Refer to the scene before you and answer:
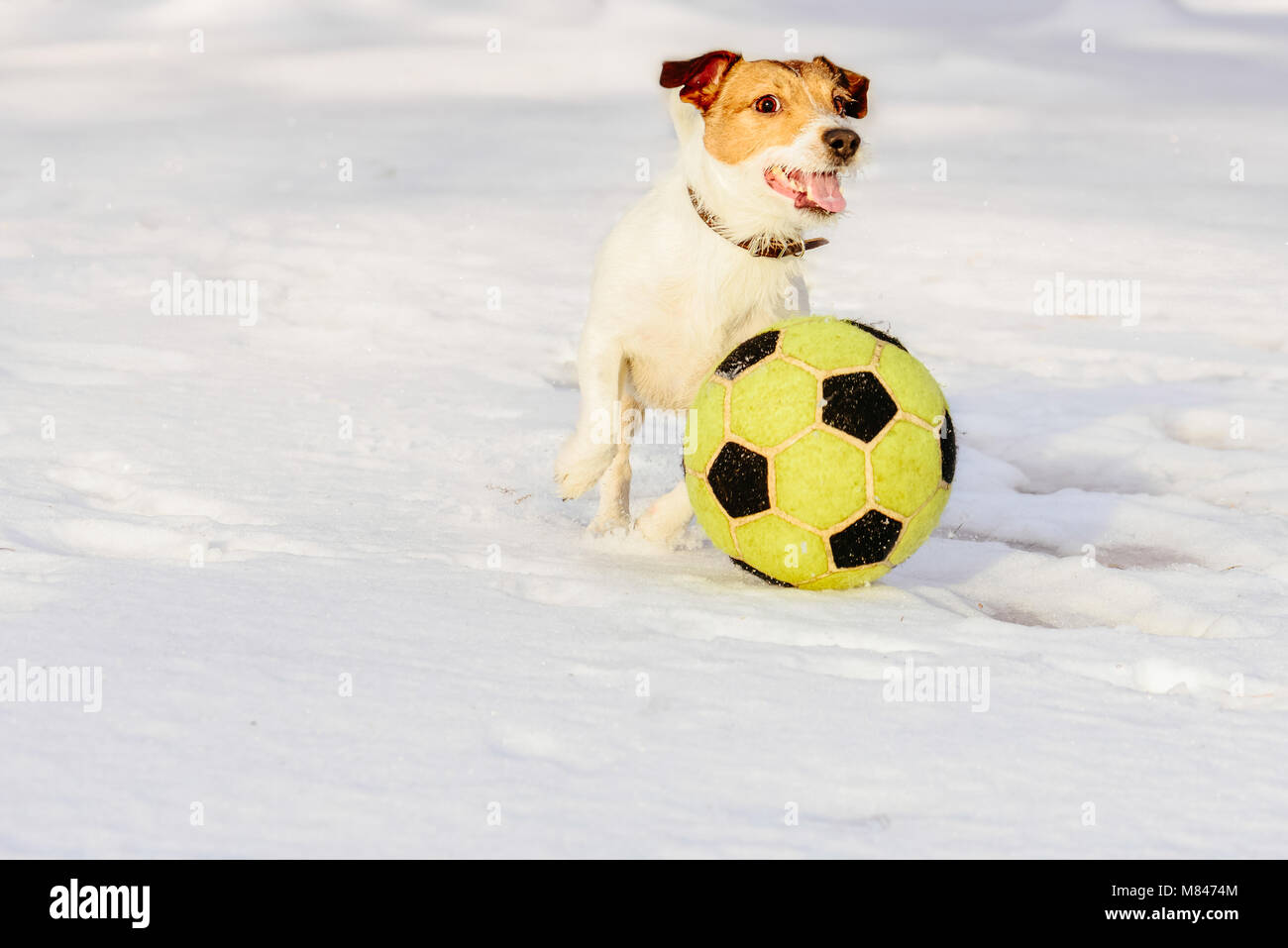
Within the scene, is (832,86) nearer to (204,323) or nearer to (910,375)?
(910,375)

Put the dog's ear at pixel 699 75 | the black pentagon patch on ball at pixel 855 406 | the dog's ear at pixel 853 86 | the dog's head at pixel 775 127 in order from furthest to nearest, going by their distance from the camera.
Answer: the dog's ear at pixel 853 86, the dog's ear at pixel 699 75, the dog's head at pixel 775 127, the black pentagon patch on ball at pixel 855 406

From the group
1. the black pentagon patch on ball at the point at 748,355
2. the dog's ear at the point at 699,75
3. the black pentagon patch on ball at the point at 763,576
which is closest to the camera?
the black pentagon patch on ball at the point at 748,355

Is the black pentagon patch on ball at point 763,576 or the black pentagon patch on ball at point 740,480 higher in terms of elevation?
the black pentagon patch on ball at point 740,480

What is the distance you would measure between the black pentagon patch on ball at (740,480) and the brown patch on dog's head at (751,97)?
1.03 meters

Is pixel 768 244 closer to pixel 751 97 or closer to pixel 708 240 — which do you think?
pixel 708 240

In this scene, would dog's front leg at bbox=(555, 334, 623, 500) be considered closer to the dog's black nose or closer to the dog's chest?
the dog's chest

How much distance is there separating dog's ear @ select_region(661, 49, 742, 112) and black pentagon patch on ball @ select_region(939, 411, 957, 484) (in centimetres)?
131

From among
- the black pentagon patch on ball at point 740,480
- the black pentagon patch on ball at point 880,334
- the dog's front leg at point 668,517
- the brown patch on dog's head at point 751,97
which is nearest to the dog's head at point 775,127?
the brown patch on dog's head at point 751,97

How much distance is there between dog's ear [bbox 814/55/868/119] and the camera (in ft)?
15.5

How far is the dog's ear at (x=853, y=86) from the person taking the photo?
4727mm

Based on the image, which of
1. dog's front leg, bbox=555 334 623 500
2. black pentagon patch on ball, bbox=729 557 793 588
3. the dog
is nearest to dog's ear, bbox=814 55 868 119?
the dog

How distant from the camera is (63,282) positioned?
8.44 m

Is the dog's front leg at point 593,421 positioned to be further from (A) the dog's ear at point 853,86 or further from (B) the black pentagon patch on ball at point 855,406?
(A) the dog's ear at point 853,86
